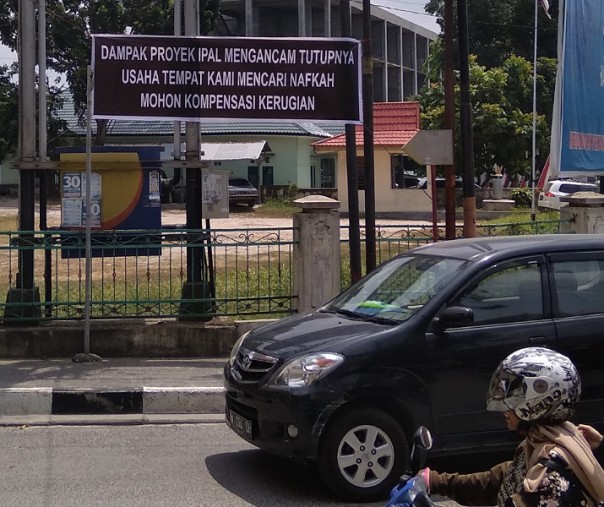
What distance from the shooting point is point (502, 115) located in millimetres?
34031

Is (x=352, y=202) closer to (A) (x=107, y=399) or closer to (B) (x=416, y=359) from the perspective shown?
(A) (x=107, y=399)

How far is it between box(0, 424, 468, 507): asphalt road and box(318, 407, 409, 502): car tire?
5.4 inches

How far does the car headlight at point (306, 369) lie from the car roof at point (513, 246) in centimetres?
128

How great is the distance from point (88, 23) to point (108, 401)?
3320 centimetres

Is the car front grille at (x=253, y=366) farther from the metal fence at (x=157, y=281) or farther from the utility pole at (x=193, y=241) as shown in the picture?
the utility pole at (x=193, y=241)

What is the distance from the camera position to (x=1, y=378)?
8.86 meters

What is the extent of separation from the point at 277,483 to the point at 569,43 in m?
9.86

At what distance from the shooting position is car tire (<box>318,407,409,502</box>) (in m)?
5.63

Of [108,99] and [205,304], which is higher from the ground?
[108,99]

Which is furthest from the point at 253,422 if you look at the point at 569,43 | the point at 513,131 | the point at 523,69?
the point at 523,69

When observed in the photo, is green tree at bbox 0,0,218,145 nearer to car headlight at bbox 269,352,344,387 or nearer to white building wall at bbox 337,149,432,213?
white building wall at bbox 337,149,432,213

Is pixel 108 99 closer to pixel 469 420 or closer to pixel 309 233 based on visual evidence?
pixel 309 233

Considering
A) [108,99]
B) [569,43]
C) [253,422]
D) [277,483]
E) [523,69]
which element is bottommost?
[277,483]

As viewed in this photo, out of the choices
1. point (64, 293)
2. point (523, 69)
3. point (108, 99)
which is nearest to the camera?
point (108, 99)
